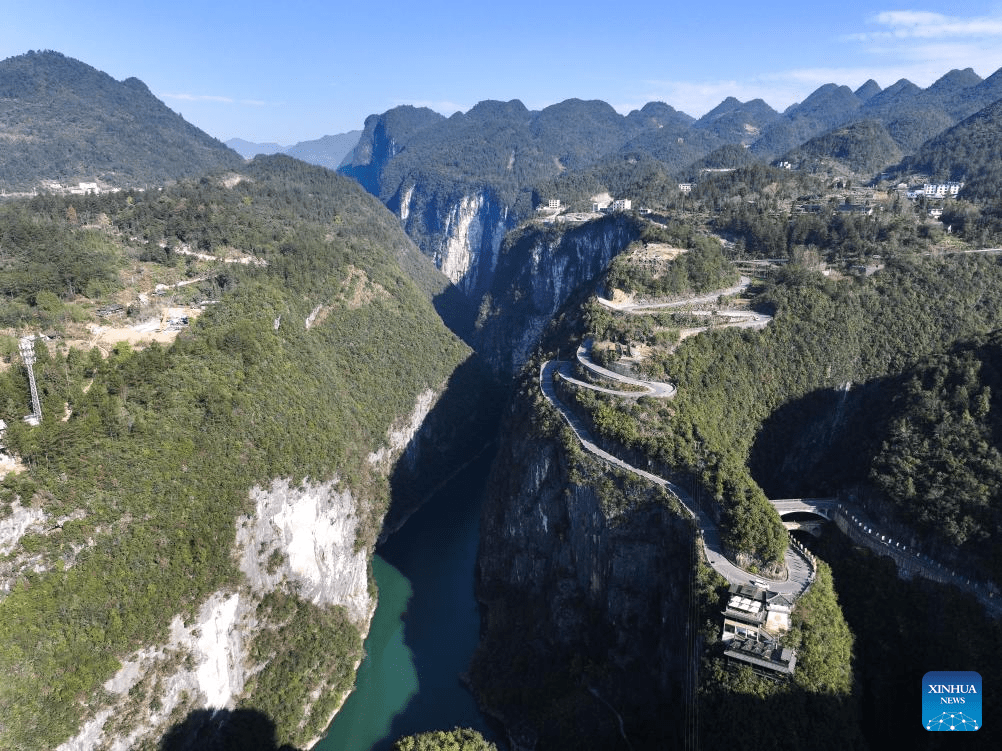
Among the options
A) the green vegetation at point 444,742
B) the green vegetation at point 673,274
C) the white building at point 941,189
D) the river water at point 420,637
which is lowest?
the river water at point 420,637

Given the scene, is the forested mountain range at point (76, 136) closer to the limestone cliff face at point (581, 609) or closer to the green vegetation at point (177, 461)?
the green vegetation at point (177, 461)

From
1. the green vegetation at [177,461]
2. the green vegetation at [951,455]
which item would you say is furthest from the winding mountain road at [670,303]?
the green vegetation at [177,461]

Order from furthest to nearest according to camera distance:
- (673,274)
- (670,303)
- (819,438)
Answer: (673,274) → (670,303) → (819,438)

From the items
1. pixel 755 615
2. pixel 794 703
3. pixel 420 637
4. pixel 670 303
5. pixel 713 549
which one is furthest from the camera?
pixel 670 303

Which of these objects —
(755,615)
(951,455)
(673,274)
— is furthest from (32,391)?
(951,455)

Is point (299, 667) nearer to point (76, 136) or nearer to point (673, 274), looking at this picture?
point (673, 274)

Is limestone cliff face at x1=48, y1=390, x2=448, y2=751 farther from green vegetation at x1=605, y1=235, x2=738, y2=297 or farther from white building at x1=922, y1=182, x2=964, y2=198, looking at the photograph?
white building at x1=922, y1=182, x2=964, y2=198

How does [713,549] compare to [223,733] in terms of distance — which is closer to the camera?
[713,549]

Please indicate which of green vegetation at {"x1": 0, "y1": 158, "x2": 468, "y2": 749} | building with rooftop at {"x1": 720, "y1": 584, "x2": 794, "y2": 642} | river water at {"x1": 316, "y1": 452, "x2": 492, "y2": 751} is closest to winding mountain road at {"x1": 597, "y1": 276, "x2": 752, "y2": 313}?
green vegetation at {"x1": 0, "y1": 158, "x2": 468, "y2": 749}
